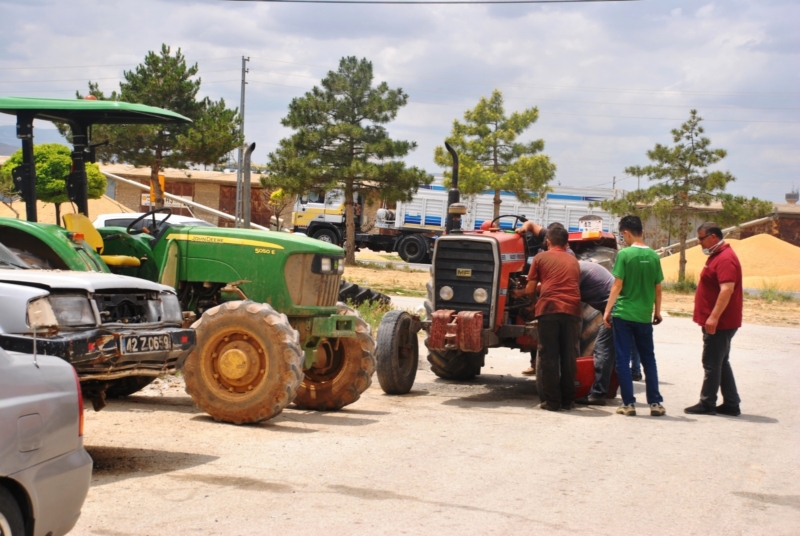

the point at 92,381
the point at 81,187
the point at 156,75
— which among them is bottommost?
the point at 92,381

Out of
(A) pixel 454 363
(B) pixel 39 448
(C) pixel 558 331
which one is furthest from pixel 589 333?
(B) pixel 39 448

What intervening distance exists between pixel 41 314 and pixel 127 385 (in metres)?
2.62

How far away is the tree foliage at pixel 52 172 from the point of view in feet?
42.5

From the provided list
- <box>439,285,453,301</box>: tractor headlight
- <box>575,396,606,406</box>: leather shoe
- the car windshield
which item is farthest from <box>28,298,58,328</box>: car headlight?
<box>575,396,606,406</box>: leather shoe

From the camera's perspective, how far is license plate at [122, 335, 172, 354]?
265 inches

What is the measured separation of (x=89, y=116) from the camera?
9273 mm

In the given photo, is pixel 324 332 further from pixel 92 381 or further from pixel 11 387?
pixel 11 387

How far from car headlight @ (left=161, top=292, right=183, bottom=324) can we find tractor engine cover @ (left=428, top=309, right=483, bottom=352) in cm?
356

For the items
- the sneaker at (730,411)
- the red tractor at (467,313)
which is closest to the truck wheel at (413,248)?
the red tractor at (467,313)

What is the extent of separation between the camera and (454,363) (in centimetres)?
1227

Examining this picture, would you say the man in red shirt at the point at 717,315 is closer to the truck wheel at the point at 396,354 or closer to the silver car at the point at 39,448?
the truck wheel at the point at 396,354

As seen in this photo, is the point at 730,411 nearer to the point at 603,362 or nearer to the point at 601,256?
the point at 603,362

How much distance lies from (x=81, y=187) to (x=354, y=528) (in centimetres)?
529

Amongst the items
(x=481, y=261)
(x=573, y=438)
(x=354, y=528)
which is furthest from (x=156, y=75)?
(x=354, y=528)
